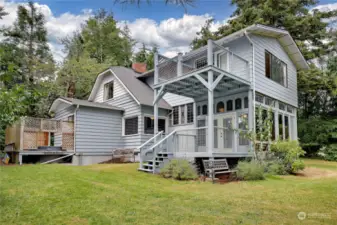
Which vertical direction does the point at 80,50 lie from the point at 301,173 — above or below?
above

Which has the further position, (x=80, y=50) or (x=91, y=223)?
(x=80, y=50)

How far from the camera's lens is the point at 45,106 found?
2181 cm

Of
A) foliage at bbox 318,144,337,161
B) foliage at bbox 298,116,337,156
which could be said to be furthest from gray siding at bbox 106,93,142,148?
foliage at bbox 318,144,337,161

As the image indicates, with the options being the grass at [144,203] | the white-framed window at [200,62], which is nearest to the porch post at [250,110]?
the white-framed window at [200,62]

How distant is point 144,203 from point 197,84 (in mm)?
7400

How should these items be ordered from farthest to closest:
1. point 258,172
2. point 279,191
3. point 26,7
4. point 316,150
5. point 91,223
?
point 26,7 → point 316,150 → point 258,172 → point 279,191 → point 91,223

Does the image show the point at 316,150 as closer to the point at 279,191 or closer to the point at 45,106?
the point at 279,191

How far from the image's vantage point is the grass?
430 centimetres

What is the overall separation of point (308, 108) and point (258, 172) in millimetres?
15485

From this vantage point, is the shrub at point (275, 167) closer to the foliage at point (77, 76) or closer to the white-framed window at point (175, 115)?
the white-framed window at point (175, 115)

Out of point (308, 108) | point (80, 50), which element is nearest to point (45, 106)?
point (80, 50)

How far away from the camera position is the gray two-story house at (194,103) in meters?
11.4

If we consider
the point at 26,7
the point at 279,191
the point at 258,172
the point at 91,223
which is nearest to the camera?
the point at 91,223

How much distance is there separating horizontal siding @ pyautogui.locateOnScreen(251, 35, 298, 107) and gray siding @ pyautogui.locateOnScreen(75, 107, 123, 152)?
8.31 m
